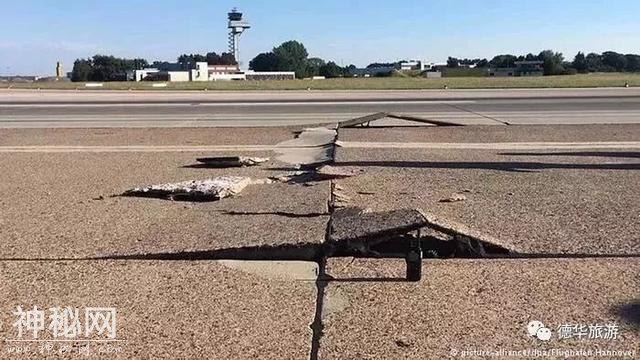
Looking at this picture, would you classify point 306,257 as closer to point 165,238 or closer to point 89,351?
point 165,238

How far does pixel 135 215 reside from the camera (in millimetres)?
7305

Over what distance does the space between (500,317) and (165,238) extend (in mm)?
3025

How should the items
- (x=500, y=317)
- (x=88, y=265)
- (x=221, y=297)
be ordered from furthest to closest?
(x=88, y=265) < (x=221, y=297) < (x=500, y=317)

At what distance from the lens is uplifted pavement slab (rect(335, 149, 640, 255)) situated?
6.17m

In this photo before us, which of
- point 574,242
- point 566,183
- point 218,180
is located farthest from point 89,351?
point 566,183

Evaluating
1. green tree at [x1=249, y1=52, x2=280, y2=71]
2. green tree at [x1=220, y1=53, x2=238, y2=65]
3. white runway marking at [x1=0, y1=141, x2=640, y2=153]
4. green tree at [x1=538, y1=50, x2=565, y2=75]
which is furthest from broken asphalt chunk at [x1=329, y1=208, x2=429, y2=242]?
green tree at [x1=249, y1=52, x2=280, y2=71]

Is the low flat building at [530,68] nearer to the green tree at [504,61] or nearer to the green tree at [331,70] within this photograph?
the green tree at [504,61]

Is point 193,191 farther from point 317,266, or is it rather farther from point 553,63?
point 553,63

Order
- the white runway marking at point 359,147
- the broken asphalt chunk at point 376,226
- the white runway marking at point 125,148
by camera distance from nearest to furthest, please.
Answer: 1. the broken asphalt chunk at point 376,226
2. the white runway marking at point 359,147
3. the white runway marking at point 125,148

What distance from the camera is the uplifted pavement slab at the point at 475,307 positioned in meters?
3.86

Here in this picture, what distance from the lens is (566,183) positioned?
8.99m

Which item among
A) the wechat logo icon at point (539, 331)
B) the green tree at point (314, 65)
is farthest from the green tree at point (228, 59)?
the wechat logo icon at point (539, 331)

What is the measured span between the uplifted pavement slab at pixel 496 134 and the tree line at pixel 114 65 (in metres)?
113

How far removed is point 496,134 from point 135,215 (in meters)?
10.9
